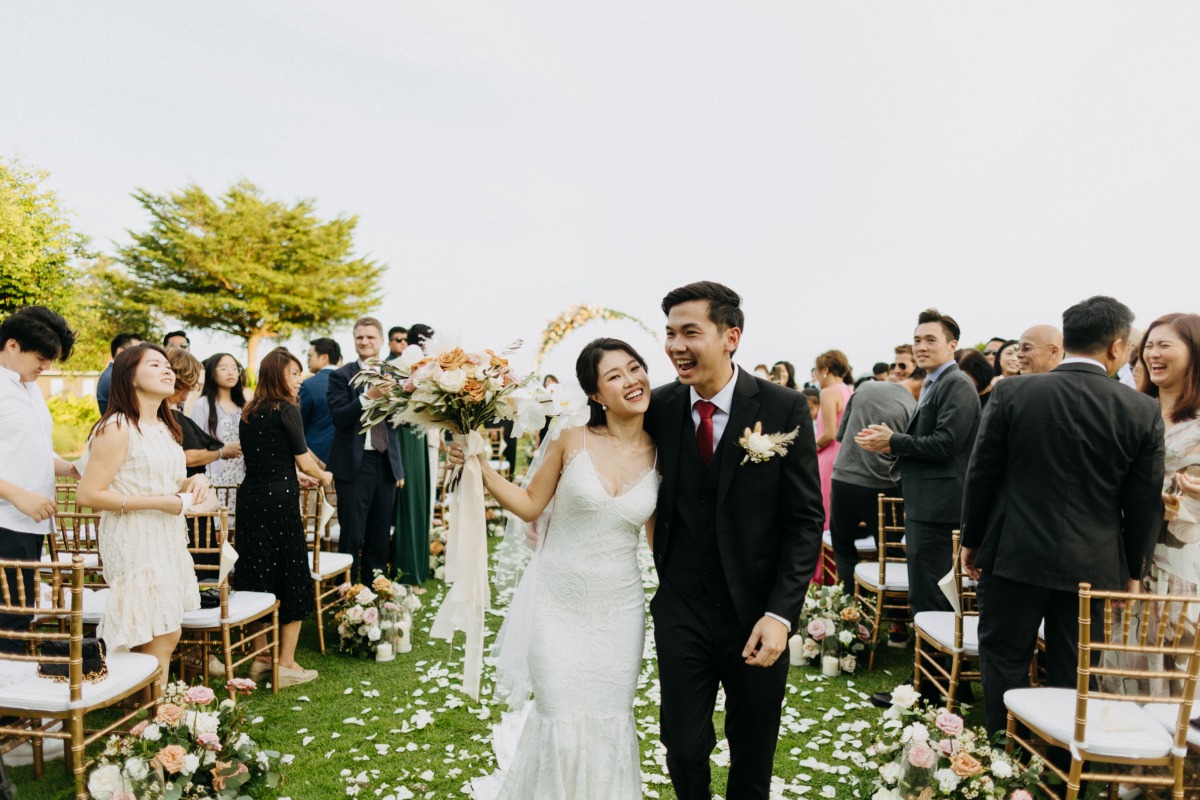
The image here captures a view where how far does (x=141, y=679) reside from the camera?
12.0ft

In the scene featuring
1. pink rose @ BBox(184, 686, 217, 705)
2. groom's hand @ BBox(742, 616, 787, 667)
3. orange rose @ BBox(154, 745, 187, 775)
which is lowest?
orange rose @ BBox(154, 745, 187, 775)

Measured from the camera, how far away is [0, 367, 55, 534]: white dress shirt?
398cm

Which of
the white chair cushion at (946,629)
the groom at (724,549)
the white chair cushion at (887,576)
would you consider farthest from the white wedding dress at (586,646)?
the white chair cushion at (887,576)

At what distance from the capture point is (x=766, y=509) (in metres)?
2.97

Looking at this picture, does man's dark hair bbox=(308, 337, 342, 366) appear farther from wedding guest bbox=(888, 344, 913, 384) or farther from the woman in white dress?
wedding guest bbox=(888, 344, 913, 384)

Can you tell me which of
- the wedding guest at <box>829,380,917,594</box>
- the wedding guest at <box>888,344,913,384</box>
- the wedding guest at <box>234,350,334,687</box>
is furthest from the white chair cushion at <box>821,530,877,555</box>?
the wedding guest at <box>234,350,334,687</box>

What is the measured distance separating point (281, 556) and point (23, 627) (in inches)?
61.4

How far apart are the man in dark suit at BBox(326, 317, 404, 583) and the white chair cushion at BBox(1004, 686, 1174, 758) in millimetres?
5360

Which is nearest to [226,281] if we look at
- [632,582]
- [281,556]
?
[281,556]

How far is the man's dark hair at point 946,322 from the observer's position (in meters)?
5.39

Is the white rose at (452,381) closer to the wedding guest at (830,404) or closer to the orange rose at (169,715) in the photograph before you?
the orange rose at (169,715)

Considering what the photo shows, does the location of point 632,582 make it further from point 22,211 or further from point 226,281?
point 226,281

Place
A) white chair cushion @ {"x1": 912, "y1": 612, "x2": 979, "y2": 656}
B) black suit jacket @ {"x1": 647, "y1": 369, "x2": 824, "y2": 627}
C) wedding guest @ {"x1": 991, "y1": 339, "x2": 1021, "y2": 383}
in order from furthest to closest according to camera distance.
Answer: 1. wedding guest @ {"x1": 991, "y1": 339, "x2": 1021, "y2": 383}
2. white chair cushion @ {"x1": 912, "y1": 612, "x2": 979, "y2": 656}
3. black suit jacket @ {"x1": 647, "y1": 369, "x2": 824, "y2": 627}

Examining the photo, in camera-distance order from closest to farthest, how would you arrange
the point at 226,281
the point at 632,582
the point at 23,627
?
the point at 632,582 → the point at 23,627 → the point at 226,281
